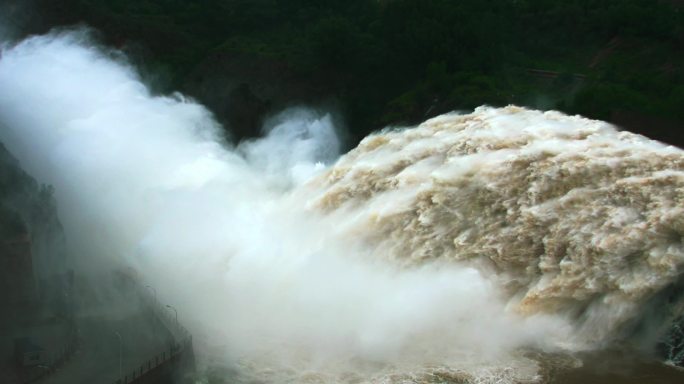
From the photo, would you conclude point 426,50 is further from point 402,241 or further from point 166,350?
point 166,350

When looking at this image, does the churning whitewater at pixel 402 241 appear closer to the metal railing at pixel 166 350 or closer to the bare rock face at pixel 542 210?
the bare rock face at pixel 542 210

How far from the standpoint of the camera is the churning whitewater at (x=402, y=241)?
21719 mm

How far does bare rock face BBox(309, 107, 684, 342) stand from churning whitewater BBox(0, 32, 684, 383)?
5cm

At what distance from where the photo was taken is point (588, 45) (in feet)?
157

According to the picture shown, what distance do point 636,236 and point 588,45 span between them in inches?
1142

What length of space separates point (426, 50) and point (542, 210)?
22.5 m

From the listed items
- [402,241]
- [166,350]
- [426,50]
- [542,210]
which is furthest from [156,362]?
[426,50]

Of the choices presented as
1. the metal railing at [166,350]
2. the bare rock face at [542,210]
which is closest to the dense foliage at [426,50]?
the bare rock face at [542,210]

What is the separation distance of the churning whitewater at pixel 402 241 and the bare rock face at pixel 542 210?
5 centimetres

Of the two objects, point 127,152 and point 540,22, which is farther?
point 540,22

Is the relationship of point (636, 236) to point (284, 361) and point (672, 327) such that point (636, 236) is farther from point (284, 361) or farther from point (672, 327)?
point (284, 361)

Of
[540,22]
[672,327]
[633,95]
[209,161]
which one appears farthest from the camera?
[540,22]

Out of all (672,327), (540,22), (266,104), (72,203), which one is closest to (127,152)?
(72,203)

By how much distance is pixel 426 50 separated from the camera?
44.2 meters
